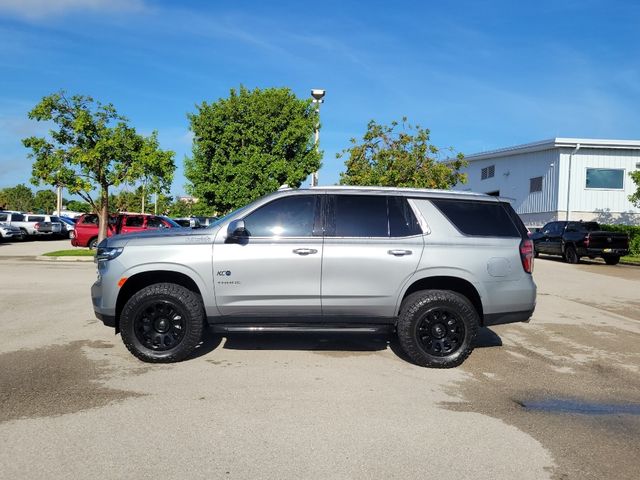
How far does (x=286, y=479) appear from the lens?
3254 mm

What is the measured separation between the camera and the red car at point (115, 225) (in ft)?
76.2

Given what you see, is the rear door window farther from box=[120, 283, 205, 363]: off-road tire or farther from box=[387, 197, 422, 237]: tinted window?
box=[120, 283, 205, 363]: off-road tire

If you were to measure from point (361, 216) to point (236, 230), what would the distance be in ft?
4.53

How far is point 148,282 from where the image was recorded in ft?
19.4

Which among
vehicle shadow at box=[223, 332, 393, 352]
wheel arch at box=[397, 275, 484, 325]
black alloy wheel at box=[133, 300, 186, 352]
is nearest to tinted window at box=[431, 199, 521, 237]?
wheel arch at box=[397, 275, 484, 325]

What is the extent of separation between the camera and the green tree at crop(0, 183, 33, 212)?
9294 cm

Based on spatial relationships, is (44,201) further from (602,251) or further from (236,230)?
(236,230)

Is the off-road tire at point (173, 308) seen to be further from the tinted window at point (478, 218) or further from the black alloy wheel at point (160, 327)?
the tinted window at point (478, 218)

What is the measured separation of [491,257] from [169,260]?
11.3 ft

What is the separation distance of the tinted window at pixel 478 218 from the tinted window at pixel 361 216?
644 mm

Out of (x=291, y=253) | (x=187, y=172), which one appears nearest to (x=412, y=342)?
(x=291, y=253)

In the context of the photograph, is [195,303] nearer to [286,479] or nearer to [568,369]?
[286,479]

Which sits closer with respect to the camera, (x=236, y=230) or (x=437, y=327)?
(x=236, y=230)

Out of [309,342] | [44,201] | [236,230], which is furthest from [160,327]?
[44,201]
